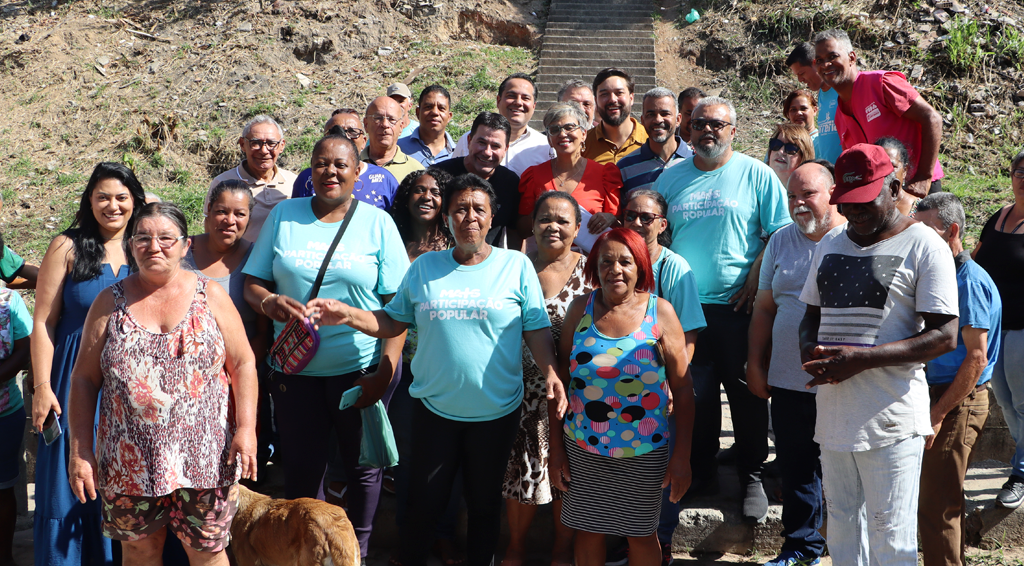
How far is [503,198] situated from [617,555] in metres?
2.12

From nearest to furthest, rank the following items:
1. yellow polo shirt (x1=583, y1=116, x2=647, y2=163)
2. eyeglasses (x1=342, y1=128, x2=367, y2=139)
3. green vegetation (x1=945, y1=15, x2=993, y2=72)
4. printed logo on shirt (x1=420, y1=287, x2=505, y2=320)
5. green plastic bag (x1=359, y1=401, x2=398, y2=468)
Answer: printed logo on shirt (x1=420, y1=287, x2=505, y2=320)
green plastic bag (x1=359, y1=401, x2=398, y2=468)
eyeglasses (x1=342, y1=128, x2=367, y2=139)
yellow polo shirt (x1=583, y1=116, x2=647, y2=163)
green vegetation (x1=945, y1=15, x2=993, y2=72)

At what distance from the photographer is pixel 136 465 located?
304 centimetres

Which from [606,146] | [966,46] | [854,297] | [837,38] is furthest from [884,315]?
[966,46]

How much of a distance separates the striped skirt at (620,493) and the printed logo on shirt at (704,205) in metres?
1.40

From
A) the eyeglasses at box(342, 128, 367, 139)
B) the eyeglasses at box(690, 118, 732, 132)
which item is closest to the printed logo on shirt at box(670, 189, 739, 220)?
the eyeglasses at box(690, 118, 732, 132)

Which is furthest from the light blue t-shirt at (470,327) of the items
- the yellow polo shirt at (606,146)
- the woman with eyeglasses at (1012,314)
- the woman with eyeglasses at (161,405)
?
the woman with eyeglasses at (1012,314)

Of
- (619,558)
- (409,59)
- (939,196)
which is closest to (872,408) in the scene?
(939,196)

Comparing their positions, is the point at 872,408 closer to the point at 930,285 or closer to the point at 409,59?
the point at 930,285

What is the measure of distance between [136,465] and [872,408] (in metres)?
2.91

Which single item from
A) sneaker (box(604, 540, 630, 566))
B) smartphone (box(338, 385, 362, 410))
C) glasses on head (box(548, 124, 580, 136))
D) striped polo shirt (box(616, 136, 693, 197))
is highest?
glasses on head (box(548, 124, 580, 136))

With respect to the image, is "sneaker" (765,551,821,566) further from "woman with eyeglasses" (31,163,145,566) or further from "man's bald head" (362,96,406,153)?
"man's bald head" (362,96,406,153)

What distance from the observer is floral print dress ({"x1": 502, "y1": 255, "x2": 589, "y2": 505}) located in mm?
3857

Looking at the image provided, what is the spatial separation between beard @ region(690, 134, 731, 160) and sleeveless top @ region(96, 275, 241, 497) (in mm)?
2747

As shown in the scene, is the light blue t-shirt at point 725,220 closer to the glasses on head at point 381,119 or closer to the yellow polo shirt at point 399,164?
the yellow polo shirt at point 399,164
